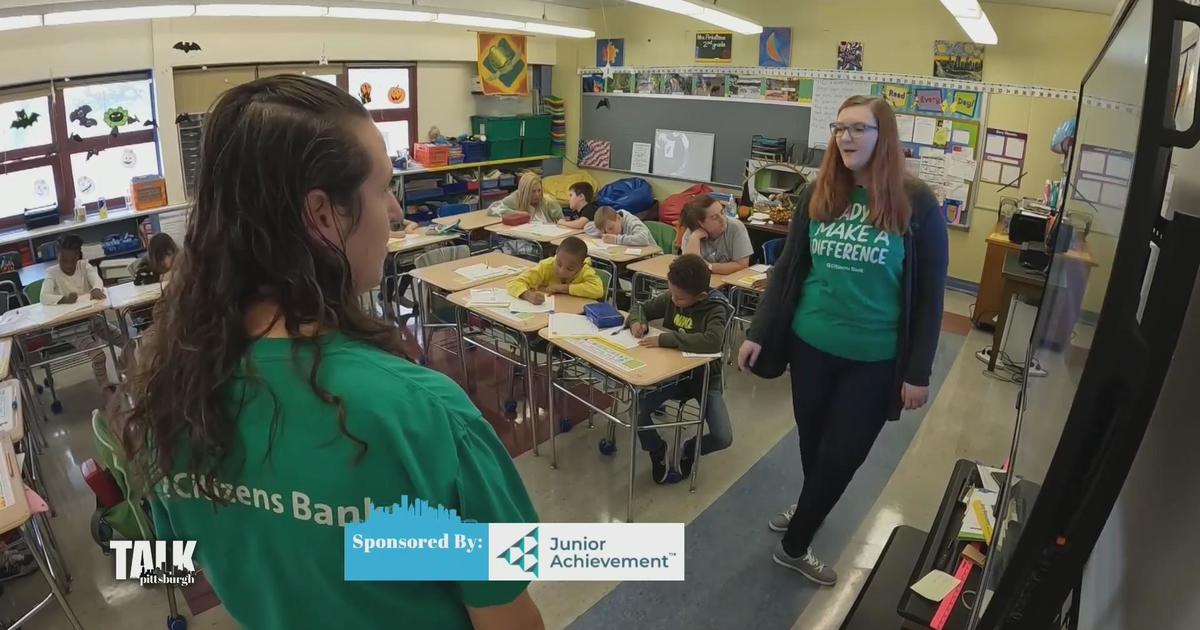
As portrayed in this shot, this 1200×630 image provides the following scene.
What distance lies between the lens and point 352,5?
5.50 metres

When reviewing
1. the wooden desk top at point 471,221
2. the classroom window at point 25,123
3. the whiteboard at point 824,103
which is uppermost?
the whiteboard at point 824,103

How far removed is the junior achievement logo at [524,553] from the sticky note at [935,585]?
112 centimetres

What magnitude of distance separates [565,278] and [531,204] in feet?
7.84

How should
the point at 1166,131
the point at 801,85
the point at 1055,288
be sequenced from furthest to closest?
the point at 801,85, the point at 1055,288, the point at 1166,131

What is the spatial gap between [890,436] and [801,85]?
462 centimetres

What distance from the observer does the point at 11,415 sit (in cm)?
271

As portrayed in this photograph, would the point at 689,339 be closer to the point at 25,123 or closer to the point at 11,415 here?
the point at 11,415

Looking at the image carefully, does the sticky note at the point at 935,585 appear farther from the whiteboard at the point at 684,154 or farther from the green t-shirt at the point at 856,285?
the whiteboard at the point at 684,154

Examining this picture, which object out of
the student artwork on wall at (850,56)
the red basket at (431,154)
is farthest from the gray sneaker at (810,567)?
the red basket at (431,154)

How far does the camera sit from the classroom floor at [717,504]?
2674mm

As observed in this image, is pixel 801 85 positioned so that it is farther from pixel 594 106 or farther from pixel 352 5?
pixel 352 5

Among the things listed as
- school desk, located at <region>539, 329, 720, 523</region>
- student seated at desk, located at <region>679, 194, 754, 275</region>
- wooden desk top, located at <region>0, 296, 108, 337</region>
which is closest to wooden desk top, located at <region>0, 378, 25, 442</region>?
wooden desk top, located at <region>0, 296, 108, 337</region>

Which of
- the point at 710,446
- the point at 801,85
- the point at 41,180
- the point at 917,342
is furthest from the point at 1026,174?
the point at 41,180

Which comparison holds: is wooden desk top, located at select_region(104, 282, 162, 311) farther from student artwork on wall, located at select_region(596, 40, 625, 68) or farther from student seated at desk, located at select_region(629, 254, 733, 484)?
student artwork on wall, located at select_region(596, 40, 625, 68)
